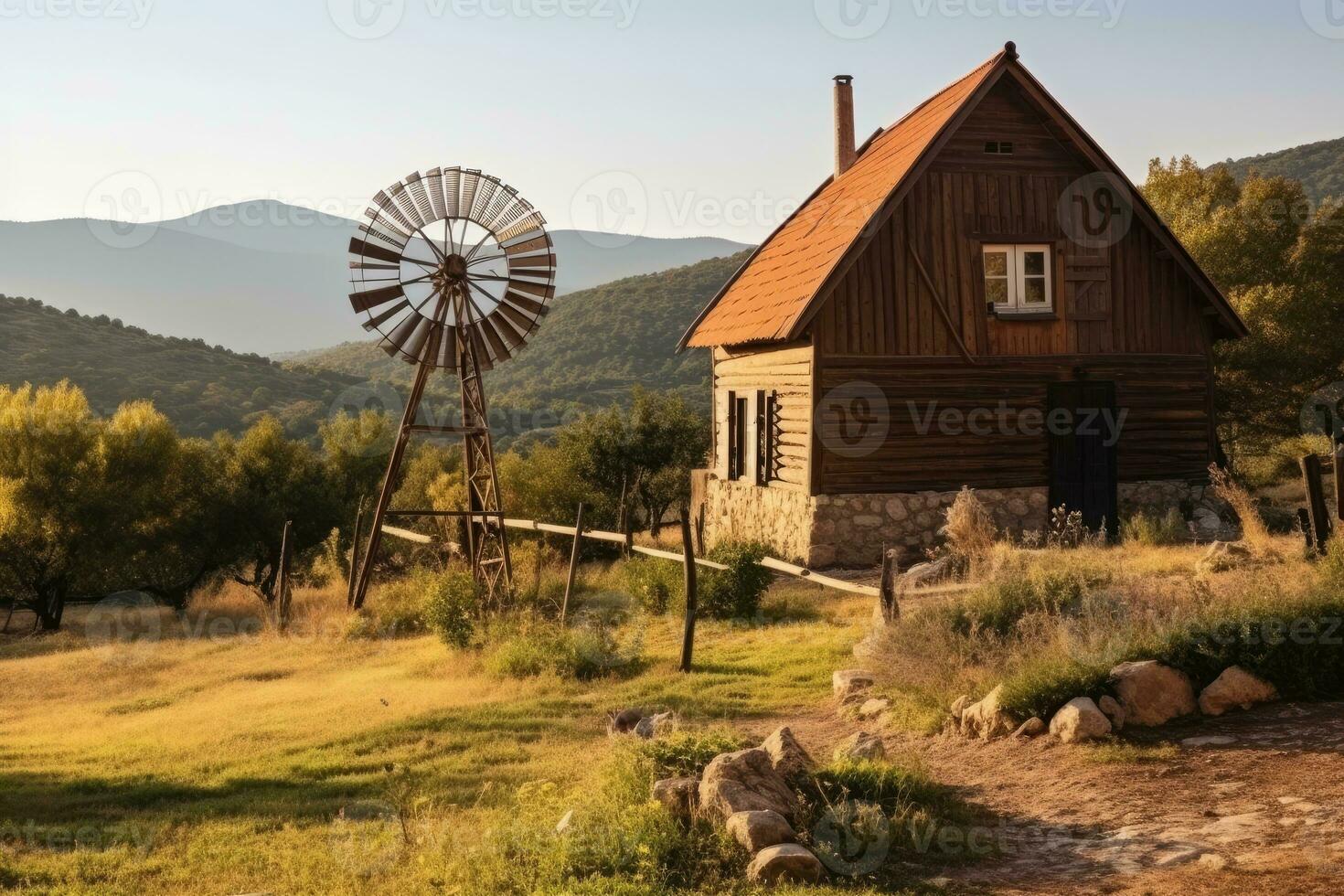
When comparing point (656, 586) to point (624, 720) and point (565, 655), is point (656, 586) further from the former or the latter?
point (624, 720)

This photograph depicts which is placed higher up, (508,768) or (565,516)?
(565,516)

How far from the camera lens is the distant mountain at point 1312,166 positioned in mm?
48969

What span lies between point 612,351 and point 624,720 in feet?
171

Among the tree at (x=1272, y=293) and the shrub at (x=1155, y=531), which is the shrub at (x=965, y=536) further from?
the tree at (x=1272, y=293)

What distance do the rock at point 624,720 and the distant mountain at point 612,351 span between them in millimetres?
36432

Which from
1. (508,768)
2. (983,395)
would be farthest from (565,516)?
A: (508,768)

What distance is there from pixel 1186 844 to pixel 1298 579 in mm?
4746

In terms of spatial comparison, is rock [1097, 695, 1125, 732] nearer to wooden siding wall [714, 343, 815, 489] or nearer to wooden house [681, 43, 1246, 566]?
wooden house [681, 43, 1246, 566]

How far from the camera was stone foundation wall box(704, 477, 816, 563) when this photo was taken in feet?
58.5

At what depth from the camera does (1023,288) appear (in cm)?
1858

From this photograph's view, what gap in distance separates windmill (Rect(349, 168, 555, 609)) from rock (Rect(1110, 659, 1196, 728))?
10.5 meters

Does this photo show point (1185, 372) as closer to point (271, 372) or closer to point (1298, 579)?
point (1298, 579)

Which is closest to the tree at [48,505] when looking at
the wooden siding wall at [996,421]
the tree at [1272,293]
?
the wooden siding wall at [996,421]

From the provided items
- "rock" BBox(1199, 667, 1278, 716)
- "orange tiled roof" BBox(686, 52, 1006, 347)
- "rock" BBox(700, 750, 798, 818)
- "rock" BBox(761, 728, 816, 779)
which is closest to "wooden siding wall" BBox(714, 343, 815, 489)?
"orange tiled roof" BBox(686, 52, 1006, 347)
